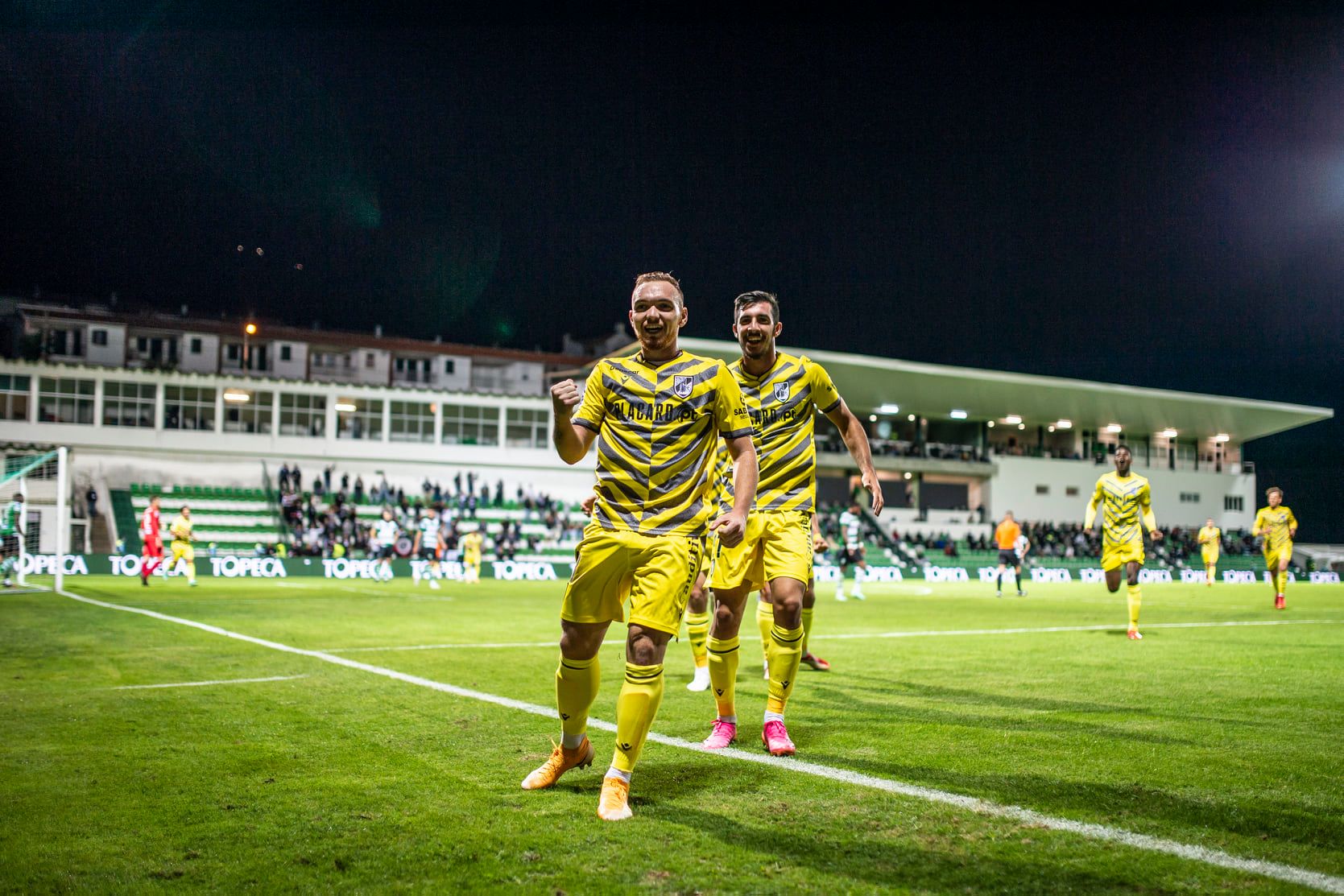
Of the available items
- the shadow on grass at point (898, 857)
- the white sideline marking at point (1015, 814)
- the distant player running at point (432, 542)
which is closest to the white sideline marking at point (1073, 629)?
the white sideline marking at point (1015, 814)

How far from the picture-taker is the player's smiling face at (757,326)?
6.41 metres

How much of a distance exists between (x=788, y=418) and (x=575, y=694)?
2.61 meters

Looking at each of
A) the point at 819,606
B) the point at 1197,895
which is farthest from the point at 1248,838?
the point at 819,606

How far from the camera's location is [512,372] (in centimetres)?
6794

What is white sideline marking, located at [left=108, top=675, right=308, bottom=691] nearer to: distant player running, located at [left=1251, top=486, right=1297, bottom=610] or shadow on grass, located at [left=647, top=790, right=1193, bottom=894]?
shadow on grass, located at [left=647, top=790, right=1193, bottom=894]

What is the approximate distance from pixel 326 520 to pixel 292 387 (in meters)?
11.8

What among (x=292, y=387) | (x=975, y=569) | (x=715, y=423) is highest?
(x=292, y=387)

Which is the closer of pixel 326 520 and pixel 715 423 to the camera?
pixel 715 423

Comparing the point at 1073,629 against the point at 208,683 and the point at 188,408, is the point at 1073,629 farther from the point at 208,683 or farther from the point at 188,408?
the point at 188,408

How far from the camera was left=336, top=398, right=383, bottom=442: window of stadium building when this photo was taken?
50.8 metres

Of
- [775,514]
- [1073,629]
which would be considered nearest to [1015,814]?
[775,514]

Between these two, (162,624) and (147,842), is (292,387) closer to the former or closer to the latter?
(162,624)

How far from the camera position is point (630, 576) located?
4.83m

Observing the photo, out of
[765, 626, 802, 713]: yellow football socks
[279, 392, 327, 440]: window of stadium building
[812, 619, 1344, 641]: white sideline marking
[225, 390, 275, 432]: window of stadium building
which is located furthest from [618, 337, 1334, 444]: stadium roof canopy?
[765, 626, 802, 713]: yellow football socks
